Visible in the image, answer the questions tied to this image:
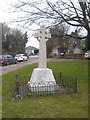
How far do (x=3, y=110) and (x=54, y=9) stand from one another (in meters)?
10.9

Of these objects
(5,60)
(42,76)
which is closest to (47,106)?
(42,76)

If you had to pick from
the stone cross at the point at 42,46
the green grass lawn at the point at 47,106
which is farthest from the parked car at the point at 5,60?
the green grass lawn at the point at 47,106

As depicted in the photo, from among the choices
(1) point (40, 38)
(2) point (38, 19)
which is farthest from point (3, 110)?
(2) point (38, 19)

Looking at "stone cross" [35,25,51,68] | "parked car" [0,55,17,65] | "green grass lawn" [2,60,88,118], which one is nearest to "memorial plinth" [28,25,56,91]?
"stone cross" [35,25,51,68]

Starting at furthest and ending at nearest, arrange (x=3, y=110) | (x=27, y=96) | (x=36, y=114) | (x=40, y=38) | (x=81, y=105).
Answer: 1. (x=40, y=38)
2. (x=27, y=96)
3. (x=81, y=105)
4. (x=3, y=110)
5. (x=36, y=114)

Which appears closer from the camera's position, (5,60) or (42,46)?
(42,46)

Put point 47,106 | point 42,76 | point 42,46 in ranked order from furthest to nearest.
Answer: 1. point 42,46
2. point 42,76
3. point 47,106

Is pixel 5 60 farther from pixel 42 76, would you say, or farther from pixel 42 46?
pixel 42 76

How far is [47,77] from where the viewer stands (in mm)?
7930

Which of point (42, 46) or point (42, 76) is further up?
point (42, 46)

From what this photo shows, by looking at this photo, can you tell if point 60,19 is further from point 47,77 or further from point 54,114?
point 54,114

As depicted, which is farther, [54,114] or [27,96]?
[27,96]

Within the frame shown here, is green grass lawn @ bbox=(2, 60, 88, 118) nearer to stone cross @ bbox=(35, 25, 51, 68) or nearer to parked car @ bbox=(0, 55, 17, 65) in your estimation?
stone cross @ bbox=(35, 25, 51, 68)

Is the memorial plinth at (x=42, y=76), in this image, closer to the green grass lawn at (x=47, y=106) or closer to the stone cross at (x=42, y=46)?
the stone cross at (x=42, y=46)
